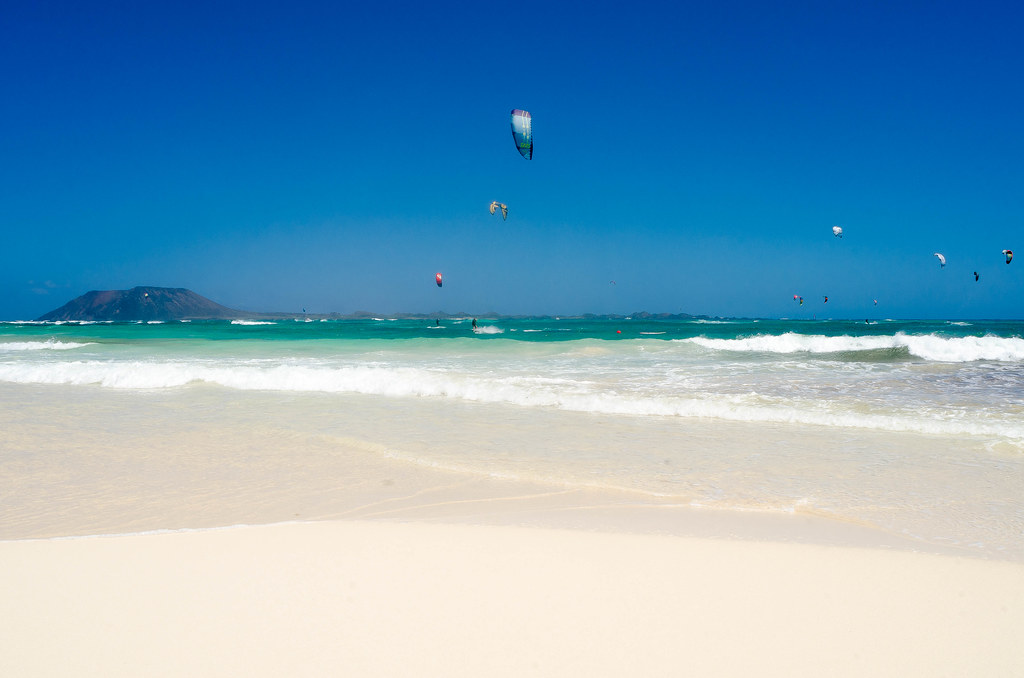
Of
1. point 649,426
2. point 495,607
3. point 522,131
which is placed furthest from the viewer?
point 522,131

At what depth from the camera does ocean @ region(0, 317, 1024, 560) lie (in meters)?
4.65

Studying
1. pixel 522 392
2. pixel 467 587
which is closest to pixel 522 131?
pixel 522 392

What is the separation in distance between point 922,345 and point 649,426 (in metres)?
18.5

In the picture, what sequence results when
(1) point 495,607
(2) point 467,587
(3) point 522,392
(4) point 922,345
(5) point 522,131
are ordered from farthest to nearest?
(4) point 922,345
(5) point 522,131
(3) point 522,392
(2) point 467,587
(1) point 495,607

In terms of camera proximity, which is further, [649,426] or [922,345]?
[922,345]

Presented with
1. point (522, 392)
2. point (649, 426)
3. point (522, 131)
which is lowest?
point (649, 426)

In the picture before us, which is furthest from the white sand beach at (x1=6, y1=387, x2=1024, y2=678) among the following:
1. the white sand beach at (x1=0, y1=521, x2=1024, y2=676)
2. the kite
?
the kite

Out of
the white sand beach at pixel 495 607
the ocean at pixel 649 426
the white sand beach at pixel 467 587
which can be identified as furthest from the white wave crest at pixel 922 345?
the white sand beach at pixel 495 607

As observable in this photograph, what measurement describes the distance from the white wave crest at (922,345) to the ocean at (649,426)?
4.12 m

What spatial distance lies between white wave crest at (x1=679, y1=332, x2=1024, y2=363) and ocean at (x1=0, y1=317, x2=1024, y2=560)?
4.12 metres

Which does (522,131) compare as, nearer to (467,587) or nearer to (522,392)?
(522,392)

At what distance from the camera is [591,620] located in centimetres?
253

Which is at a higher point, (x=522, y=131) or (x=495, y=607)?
(x=522, y=131)

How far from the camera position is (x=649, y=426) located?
25.0ft
